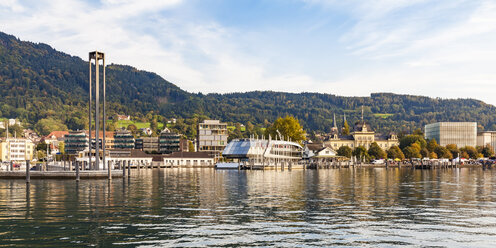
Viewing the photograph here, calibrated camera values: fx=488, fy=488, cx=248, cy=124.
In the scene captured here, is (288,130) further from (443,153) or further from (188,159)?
(443,153)

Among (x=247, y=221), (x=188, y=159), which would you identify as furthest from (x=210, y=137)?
(x=247, y=221)

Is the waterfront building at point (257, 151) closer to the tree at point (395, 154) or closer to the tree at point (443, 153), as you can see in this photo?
the tree at point (395, 154)

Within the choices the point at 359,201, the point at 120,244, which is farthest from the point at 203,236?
the point at 359,201

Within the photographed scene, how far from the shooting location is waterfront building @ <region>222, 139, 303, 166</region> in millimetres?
131837

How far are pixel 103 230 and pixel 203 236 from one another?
15.6ft

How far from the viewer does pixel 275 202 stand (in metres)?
34.0

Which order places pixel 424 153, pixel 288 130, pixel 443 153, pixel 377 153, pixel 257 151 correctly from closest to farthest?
pixel 257 151
pixel 288 130
pixel 424 153
pixel 377 153
pixel 443 153

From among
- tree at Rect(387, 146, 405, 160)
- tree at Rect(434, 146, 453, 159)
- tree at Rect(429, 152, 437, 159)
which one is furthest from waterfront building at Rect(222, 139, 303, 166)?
tree at Rect(434, 146, 453, 159)

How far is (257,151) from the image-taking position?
135 meters

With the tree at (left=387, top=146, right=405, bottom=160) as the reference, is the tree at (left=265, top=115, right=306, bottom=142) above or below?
above

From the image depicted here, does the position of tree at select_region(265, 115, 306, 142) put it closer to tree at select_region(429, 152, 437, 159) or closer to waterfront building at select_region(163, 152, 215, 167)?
waterfront building at select_region(163, 152, 215, 167)

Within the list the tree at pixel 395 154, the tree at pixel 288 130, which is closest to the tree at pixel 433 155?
the tree at pixel 395 154

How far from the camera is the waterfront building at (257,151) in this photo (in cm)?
13184

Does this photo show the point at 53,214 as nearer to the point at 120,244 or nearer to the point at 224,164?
the point at 120,244
